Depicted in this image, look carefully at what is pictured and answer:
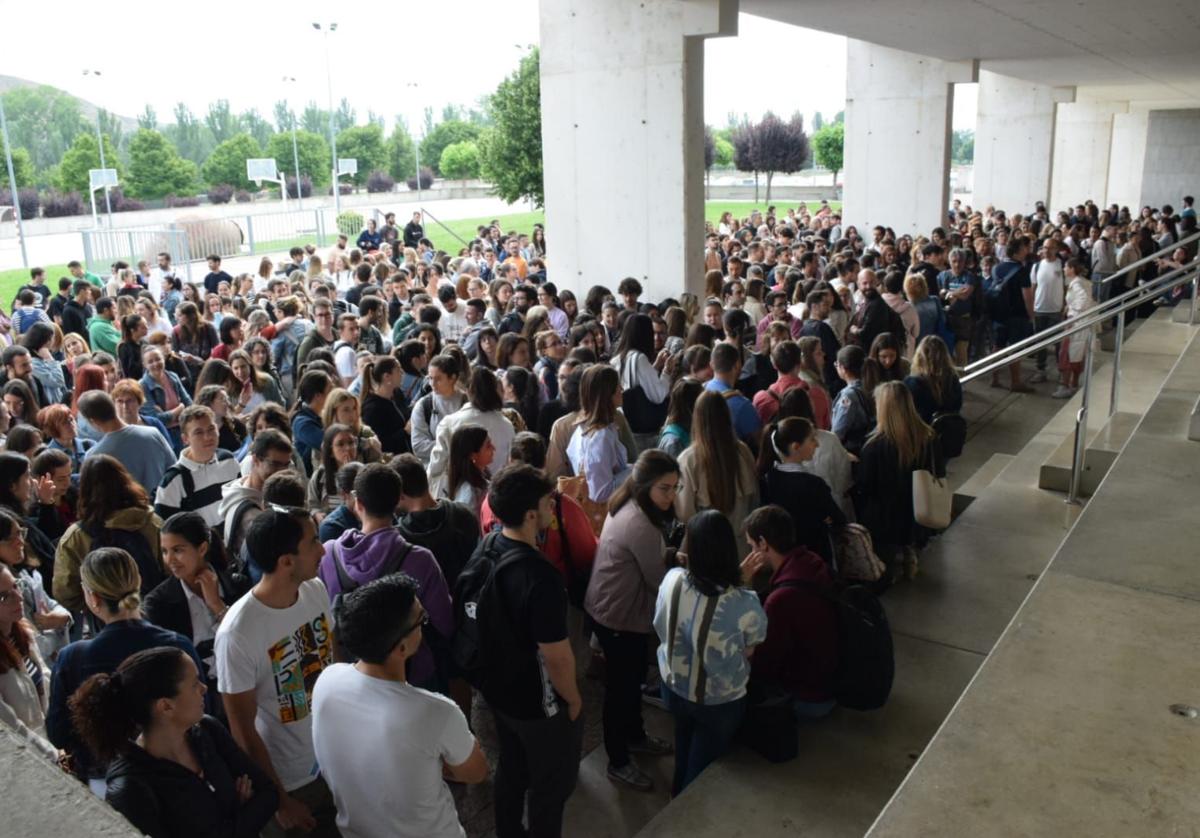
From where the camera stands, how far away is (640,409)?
7.36 metres

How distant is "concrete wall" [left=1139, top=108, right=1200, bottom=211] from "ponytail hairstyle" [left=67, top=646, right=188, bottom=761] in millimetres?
46315

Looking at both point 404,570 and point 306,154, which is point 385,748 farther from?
point 306,154

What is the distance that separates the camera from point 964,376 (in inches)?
336

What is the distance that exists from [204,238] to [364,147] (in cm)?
5300

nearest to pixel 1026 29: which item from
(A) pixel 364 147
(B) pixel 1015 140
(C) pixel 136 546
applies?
(B) pixel 1015 140

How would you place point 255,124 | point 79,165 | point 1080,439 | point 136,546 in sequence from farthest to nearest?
point 255,124 → point 79,165 → point 1080,439 → point 136,546

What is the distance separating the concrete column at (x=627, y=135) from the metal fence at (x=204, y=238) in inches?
413

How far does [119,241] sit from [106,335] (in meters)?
14.1

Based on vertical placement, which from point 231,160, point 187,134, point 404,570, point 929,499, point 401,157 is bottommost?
point 929,499

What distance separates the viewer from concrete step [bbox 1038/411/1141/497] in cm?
787

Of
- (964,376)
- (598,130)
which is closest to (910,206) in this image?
(598,130)

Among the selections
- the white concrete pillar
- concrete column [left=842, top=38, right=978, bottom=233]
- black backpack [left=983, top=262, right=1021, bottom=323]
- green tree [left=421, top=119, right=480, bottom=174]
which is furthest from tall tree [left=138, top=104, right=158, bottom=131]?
black backpack [left=983, top=262, right=1021, bottom=323]

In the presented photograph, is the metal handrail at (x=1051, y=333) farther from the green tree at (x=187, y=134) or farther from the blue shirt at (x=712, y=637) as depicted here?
the green tree at (x=187, y=134)

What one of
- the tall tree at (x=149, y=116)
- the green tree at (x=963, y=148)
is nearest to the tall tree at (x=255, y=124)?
the tall tree at (x=149, y=116)
